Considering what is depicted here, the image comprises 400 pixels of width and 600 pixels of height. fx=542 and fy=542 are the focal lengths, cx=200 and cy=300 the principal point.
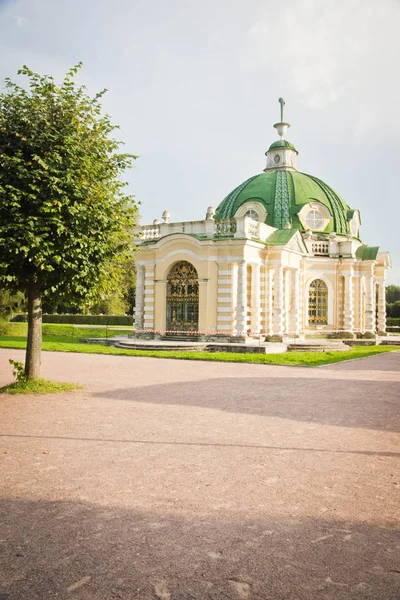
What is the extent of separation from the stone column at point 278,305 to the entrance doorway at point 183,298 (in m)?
4.63

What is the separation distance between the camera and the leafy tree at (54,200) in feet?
38.2

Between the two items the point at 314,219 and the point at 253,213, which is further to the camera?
the point at 314,219

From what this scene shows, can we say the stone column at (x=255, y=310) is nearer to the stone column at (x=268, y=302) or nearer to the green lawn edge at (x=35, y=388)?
the stone column at (x=268, y=302)

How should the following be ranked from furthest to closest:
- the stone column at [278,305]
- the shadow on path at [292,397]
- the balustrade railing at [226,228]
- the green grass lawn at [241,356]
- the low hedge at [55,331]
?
the low hedge at [55,331] < the stone column at [278,305] < the balustrade railing at [226,228] < the green grass lawn at [241,356] < the shadow on path at [292,397]

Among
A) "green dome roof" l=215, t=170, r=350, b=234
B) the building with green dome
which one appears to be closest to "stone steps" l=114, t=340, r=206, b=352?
the building with green dome

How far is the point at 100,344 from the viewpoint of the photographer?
1208 inches

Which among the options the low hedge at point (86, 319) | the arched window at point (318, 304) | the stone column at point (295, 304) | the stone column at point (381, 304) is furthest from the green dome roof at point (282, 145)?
the low hedge at point (86, 319)

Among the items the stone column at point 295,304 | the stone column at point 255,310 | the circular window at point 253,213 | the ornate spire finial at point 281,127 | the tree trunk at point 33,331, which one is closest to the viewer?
the tree trunk at point 33,331

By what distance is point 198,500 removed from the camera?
567cm

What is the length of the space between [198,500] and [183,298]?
24536 mm

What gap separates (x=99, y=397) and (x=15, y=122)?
6500 mm

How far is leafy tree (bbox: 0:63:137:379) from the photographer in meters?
11.6

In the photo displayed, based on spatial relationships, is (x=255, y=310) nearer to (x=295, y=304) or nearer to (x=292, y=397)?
(x=295, y=304)

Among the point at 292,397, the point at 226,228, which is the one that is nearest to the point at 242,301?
the point at 226,228
